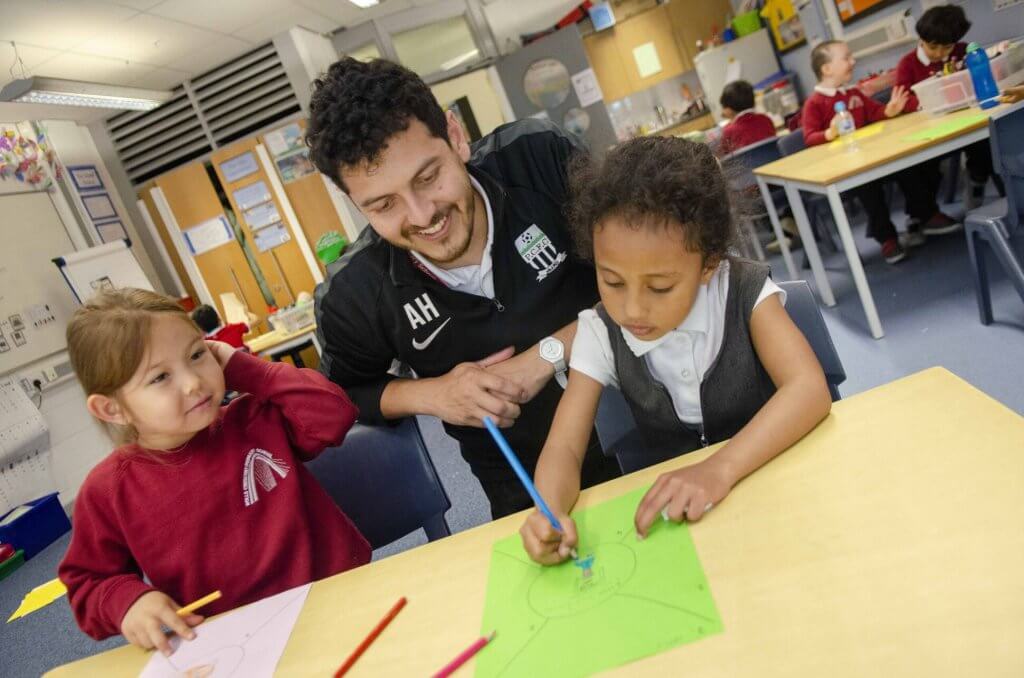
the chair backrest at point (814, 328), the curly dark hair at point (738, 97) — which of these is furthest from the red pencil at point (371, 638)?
the curly dark hair at point (738, 97)

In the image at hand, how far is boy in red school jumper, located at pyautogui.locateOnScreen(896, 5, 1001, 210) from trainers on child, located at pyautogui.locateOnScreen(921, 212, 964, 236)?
267 mm

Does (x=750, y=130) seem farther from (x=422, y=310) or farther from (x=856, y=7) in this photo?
(x=422, y=310)

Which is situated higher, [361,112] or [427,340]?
[361,112]

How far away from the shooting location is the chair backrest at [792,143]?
3891 mm

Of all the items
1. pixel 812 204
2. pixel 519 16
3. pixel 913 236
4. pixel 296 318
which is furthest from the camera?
pixel 519 16

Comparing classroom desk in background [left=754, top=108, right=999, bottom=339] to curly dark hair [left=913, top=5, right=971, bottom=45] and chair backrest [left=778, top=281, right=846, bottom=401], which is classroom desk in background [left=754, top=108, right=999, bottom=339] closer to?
curly dark hair [left=913, top=5, right=971, bottom=45]

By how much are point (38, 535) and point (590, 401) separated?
4354mm

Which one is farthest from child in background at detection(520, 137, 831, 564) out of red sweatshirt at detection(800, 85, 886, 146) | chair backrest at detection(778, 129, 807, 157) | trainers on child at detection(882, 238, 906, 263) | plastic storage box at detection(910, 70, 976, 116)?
chair backrest at detection(778, 129, 807, 157)

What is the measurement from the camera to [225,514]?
1.16m

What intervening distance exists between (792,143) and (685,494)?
12.3 ft

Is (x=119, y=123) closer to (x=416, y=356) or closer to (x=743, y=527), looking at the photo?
(x=416, y=356)

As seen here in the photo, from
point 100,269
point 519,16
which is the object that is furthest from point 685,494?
point 519,16

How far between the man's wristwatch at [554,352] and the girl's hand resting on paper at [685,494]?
0.46 metres

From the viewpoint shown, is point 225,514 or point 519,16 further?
point 519,16
